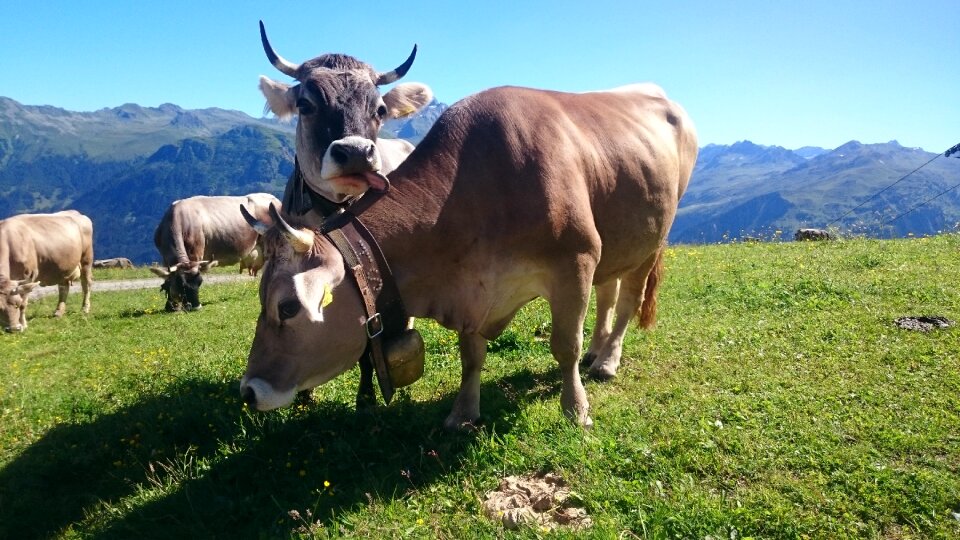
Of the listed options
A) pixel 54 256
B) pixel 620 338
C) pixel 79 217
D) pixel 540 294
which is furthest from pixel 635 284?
pixel 79 217

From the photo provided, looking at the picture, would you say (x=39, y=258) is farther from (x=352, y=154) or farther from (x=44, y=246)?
Answer: (x=352, y=154)

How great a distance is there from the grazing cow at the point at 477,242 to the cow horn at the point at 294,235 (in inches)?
0.5

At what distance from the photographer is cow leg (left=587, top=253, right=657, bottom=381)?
6031mm

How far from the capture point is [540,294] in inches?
185

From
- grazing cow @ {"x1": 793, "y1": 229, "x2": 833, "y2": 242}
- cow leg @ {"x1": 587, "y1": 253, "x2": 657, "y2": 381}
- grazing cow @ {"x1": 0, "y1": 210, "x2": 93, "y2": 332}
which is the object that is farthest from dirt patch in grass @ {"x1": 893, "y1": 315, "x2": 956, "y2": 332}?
grazing cow @ {"x1": 0, "y1": 210, "x2": 93, "y2": 332}

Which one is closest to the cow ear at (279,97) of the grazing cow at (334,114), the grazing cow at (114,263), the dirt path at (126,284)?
the grazing cow at (334,114)

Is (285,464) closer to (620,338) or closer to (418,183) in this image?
(418,183)

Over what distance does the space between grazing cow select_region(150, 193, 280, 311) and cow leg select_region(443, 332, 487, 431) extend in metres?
9.08

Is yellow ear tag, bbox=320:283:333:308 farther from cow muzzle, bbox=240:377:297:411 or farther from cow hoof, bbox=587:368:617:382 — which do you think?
cow hoof, bbox=587:368:617:382

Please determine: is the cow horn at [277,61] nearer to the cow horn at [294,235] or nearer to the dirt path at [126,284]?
the cow horn at [294,235]

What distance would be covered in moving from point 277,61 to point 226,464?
391cm

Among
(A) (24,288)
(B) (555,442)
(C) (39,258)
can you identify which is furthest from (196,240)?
(B) (555,442)

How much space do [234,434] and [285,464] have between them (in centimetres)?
87

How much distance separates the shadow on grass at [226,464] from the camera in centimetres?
411
